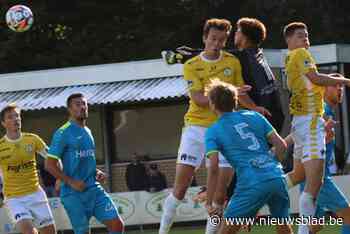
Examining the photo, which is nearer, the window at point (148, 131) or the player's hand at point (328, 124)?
the player's hand at point (328, 124)

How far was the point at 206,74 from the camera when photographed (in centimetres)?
1075

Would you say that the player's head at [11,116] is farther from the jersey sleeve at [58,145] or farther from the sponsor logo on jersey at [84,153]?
the sponsor logo on jersey at [84,153]

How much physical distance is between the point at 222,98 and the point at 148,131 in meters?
18.2

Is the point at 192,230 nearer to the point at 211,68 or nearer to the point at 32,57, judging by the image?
the point at 211,68

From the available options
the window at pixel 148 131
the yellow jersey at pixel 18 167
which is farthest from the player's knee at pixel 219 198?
the window at pixel 148 131

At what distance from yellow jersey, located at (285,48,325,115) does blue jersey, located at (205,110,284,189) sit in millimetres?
1896

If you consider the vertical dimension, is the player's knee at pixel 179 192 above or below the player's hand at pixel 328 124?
below

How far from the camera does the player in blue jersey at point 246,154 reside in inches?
361

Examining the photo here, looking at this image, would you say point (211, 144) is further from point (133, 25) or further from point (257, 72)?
point (133, 25)

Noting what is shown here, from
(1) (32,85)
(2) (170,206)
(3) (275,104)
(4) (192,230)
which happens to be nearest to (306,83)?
(3) (275,104)

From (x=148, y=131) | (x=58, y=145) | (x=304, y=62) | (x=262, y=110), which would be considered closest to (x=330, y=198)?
(x=304, y=62)

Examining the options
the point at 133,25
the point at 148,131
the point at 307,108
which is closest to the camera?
the point at 307,108

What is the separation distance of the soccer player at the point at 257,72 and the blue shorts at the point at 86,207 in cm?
239

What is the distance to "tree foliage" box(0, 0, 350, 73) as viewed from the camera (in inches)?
1339
